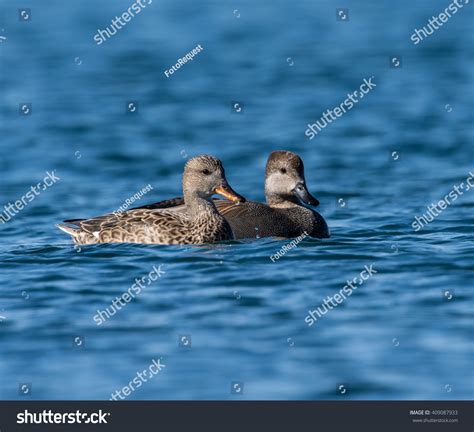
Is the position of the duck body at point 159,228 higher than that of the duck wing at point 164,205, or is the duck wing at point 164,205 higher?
the duck wing at point 164,205

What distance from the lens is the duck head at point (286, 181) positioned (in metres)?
15.7

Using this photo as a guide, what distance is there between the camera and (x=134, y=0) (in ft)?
133

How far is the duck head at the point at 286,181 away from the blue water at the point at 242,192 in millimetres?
765

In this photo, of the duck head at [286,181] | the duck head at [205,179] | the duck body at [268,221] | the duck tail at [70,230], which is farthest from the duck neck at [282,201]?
the duck tail at [70,230]

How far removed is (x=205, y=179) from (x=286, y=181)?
142 centimetres

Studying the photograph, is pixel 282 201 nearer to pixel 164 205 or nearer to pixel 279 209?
pixel 279 209

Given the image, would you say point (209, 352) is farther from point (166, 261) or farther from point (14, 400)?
point (166, 261)

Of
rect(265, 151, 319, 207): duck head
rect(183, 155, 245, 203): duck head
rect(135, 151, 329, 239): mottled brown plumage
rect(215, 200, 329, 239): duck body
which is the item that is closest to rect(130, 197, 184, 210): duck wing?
rect(135, 151, 329, 239): mottled brown plumage

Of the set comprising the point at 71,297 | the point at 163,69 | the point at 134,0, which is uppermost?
the point at 134,0

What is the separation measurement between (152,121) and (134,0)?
16.0m

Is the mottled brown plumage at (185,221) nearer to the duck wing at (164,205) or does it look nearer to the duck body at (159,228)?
the duck body at (159,228)

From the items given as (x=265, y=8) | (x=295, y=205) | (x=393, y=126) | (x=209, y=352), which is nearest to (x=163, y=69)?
(x=393, y=126)

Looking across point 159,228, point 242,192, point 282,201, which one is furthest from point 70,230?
point 242,192

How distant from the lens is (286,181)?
15820 mm
